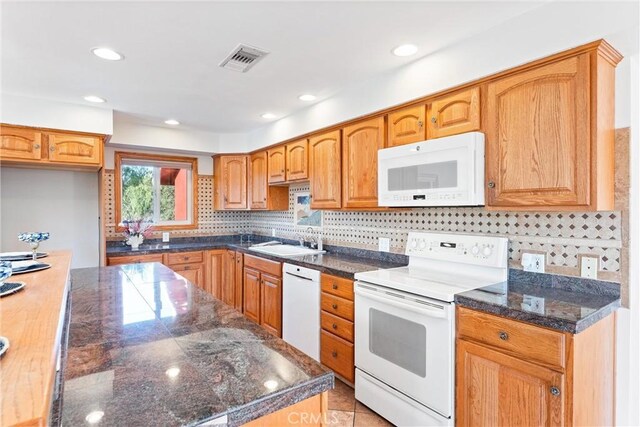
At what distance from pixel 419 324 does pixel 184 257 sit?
3.04 meters

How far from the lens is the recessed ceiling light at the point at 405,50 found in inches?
82.8

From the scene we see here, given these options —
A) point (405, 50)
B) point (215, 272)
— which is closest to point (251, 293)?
point (215, 272)

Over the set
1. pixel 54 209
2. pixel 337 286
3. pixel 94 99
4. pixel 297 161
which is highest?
pixel 94 99

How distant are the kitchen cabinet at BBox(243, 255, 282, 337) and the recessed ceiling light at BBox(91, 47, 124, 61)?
6.75ft

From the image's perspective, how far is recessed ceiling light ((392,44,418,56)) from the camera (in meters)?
2.10

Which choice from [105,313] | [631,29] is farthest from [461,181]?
[105,313]

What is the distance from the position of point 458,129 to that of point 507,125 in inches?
11.0

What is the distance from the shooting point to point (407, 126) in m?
2.37

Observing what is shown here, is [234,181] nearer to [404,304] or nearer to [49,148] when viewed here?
[49,148]

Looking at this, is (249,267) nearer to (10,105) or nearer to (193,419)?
(10,105)

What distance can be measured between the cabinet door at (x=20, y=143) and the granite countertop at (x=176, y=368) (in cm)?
226

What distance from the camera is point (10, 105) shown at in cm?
289

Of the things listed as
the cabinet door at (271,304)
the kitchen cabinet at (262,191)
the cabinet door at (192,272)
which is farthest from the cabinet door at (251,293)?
the kitchen cabinet at (262,191)

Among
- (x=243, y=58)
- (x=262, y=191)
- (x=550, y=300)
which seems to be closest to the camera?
(x=550, y=300)
